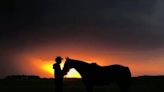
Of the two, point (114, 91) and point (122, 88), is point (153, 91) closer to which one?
point (114, 91)

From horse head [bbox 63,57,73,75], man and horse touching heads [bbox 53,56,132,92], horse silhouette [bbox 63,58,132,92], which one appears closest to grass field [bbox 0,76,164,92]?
horse silhouette [bbox 63,58,132,92]

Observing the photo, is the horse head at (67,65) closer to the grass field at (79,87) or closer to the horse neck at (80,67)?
the horse neck at (80,67)

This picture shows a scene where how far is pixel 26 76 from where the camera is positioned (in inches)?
2653

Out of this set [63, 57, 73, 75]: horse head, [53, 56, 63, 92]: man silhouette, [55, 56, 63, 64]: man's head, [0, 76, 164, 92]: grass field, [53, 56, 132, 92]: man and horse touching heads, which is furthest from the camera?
[0, 76, 164, 92]: grass field

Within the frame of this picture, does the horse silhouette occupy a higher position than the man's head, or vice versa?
the man's head

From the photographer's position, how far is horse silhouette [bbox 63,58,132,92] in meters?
17.6

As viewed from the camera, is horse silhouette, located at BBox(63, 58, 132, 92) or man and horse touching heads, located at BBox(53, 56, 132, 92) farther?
horse silhouette, located at BBox(63, 58, 132, 92)

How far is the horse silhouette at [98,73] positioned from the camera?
17641 millimetres

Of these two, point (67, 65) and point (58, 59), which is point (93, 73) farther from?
point (58, 59)

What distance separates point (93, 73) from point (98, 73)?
297mm

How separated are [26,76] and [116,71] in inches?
1977

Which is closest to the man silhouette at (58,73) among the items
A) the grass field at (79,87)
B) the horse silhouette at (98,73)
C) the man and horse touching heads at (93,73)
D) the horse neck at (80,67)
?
the man and horse touching heads at (93,73)

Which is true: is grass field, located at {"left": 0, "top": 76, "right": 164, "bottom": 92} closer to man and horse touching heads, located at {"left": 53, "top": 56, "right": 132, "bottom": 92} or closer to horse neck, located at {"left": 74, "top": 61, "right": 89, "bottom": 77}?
man and horse touching heads, located at {"left": 53, "top": 56, "right": 132, "bottom": 92}

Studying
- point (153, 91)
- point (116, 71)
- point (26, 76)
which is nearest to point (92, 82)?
point (116, 71)
